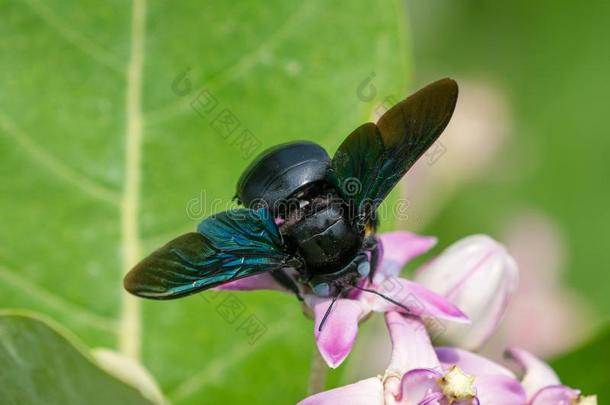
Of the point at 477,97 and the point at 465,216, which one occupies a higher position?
the point at 477,97

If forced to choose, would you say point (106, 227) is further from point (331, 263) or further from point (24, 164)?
point (331, 263)

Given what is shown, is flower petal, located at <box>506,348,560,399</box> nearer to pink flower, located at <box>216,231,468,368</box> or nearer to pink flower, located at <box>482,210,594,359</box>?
pink flower, located at <box>216,231,468,368</box>

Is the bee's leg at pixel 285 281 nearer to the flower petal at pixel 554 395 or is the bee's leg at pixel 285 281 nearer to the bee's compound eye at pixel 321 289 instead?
the bee's compound eye at pixel 321 289

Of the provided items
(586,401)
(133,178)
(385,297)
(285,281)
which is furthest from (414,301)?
(133,178)

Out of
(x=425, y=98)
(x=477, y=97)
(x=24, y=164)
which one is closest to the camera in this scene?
(x=425, y=98)

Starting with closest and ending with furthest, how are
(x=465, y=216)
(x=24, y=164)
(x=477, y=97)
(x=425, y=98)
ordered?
(x=425, y=98)
(x=24, y=164)
(x=465, y=216)
(x=477, y=97)

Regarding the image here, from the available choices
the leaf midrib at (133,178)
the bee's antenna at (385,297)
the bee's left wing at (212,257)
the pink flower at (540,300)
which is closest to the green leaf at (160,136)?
the leaf midrib at (133,178)

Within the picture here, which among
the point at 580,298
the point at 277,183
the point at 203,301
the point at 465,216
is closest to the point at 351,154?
the point at 277,183
